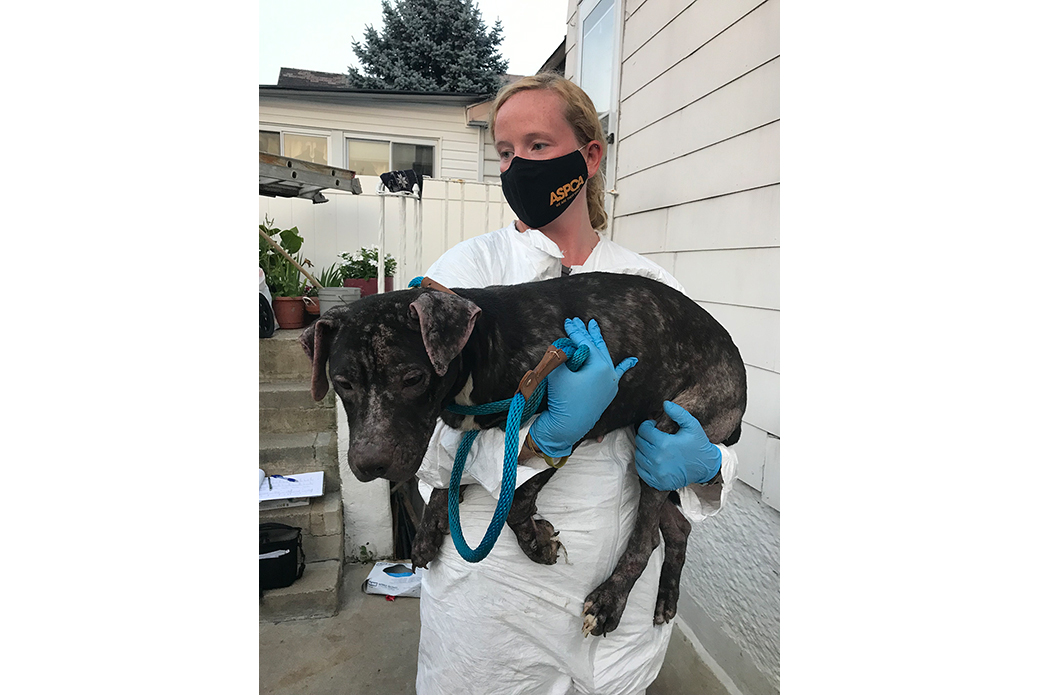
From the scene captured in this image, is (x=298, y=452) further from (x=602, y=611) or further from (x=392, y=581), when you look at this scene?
(x=602, y=611)

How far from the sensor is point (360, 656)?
2.58m

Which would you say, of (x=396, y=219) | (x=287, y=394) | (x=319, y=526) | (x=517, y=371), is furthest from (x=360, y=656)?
(x=517, y=371)

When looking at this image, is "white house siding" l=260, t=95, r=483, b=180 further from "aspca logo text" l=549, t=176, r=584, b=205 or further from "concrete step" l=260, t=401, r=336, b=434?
"concrete step" l=260, t=401, r=336, b=434

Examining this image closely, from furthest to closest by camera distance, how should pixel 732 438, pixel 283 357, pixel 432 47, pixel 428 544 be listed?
1. pixel 283 357
2. pixel 432 47
3. pixel 732 438
4. pixel 428 544

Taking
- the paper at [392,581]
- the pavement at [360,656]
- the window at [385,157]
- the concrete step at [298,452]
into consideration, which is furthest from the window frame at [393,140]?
the pavement at [360,656]

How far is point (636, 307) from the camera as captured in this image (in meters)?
1.36

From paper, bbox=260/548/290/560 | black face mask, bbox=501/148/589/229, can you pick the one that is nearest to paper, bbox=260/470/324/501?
paper, bbox=260/548/290/560

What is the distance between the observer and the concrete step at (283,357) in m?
1.85

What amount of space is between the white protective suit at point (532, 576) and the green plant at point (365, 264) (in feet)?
2.31

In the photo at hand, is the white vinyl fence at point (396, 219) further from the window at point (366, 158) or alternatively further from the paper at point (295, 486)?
the paper at point (295, 486)

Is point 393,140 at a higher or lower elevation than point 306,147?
higher

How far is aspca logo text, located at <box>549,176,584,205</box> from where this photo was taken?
1.44m

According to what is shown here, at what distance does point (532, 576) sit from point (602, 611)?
190 millimetres
